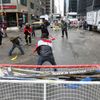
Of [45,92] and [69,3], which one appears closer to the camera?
[45,92]

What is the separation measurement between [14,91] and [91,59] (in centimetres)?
918

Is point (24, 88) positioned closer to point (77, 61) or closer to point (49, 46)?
point (49, 46)

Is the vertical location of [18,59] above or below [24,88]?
below

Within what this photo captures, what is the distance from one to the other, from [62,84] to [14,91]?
32.6 inches

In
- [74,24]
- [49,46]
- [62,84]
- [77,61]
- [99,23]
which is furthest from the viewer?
[74,24]

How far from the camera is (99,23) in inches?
1207

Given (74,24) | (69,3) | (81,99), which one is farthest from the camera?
(69,3)

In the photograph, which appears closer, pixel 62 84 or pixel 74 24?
pixel 62 84

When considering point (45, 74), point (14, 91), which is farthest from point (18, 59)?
point (14, 91)

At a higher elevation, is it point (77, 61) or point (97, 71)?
point (97, 71)

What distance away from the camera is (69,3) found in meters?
107

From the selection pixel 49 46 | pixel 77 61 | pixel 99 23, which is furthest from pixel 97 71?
pixel 99 23

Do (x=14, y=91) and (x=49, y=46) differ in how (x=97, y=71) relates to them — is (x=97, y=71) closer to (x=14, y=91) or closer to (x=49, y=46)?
(x=14, y=91)

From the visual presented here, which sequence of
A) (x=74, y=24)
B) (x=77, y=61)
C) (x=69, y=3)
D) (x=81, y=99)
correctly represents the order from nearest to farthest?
(x=81, y=99)
(x=77, y=61)
(x=74, y=24)
(x=69, y=3)
